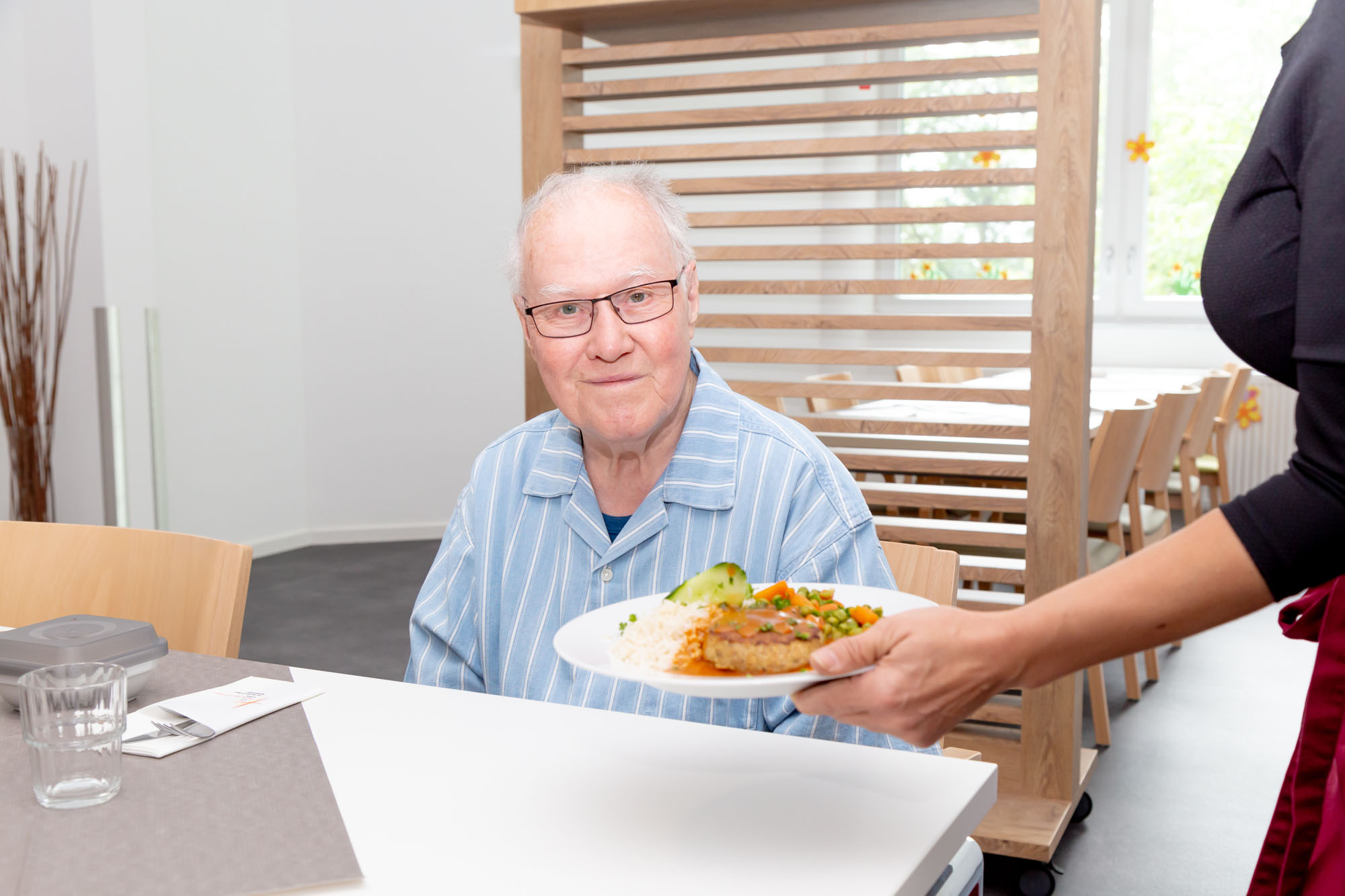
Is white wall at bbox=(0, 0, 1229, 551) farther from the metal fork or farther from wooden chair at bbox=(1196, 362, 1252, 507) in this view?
the metal fork

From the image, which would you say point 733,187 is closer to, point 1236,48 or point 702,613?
point 702,613

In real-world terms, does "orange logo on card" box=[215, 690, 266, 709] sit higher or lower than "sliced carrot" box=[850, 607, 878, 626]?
lower

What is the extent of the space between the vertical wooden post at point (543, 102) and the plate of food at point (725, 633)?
189cm

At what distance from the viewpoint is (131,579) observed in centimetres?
164

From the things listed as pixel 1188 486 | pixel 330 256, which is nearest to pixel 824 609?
pixel 1188 486

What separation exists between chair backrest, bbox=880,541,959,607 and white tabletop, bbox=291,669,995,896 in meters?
0.46

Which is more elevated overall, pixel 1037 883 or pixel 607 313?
pixel 607 313

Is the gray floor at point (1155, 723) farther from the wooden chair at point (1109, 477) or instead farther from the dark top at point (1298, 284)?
the dark top at point (1298, 284)

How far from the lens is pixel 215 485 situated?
530cm

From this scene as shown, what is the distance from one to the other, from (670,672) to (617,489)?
2.08ft

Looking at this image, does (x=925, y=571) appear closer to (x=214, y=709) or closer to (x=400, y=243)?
(x=214, y=709)

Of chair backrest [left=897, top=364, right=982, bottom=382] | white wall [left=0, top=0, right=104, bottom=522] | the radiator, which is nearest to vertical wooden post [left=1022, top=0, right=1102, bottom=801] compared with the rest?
chair backrest [left=897, top=364, right=982, bottom=382]

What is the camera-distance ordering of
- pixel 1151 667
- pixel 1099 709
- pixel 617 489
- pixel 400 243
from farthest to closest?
pixel 400 243 → pixel 1151 667 → pixel 1099 709 → pixel 617 489

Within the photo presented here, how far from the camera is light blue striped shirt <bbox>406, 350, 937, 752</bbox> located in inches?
51.3
